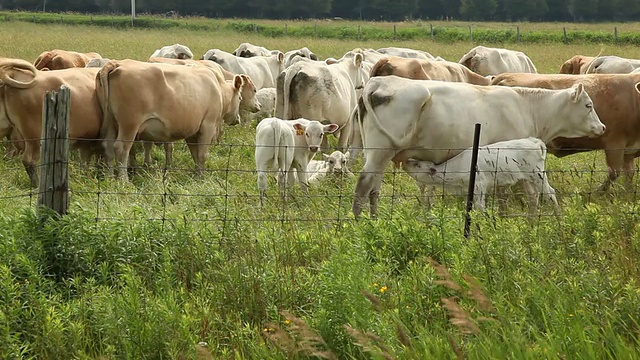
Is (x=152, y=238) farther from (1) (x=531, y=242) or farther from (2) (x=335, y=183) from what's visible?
(2) (x=335, y=183)

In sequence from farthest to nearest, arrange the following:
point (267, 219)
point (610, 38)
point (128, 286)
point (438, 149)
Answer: point (610, 38)
point (438, 149)
point (267, 219)
point (128, 286)

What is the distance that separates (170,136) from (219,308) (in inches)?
256

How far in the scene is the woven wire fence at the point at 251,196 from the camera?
24.9ft

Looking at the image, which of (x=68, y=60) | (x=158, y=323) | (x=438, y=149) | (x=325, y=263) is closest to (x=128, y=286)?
(x=158, y=323)

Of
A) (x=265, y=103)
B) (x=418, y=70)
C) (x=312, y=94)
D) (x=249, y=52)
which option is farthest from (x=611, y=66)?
(x=249, y=52)

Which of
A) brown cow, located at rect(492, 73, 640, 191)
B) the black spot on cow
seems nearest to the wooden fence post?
the black spot on cow

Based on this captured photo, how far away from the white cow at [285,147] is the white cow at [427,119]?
45.9 inches

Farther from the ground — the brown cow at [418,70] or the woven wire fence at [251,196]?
the brown cow at [418,70]

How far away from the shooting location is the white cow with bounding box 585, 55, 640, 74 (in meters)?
18.6

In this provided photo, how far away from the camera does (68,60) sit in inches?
643

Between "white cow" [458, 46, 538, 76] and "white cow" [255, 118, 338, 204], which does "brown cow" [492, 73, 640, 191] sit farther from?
"white cow" [458, 46, 538, 76]

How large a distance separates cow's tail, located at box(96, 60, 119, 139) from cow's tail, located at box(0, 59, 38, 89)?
0.88 metres

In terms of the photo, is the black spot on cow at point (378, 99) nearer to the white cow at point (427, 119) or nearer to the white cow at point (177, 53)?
the white cow at point (427, 119)

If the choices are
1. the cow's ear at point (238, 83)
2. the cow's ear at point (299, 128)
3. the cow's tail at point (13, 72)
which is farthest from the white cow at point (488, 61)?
the cow's tail at point (13, 72)
